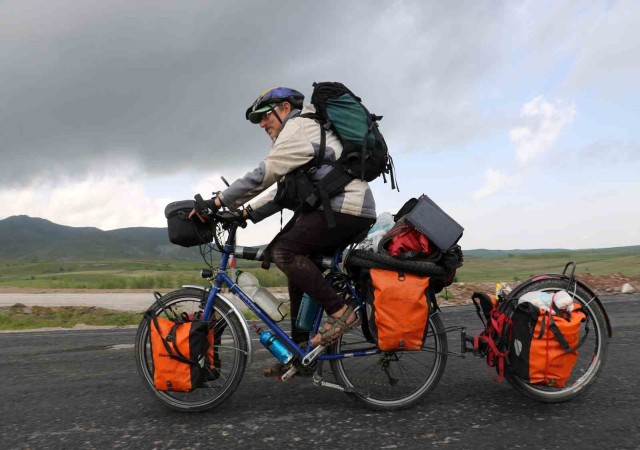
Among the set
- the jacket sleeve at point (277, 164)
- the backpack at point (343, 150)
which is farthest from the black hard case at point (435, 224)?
the jacket sleeve at point (277, 164)

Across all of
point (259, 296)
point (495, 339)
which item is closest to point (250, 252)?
point (259, 296)

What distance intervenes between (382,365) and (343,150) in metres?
1.73

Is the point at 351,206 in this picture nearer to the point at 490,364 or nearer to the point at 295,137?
the point at 295,137

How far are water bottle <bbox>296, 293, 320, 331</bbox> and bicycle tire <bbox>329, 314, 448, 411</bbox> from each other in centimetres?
29

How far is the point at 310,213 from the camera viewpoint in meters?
3.57

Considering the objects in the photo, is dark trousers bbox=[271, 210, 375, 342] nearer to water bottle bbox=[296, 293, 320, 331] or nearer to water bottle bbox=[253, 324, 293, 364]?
water bottle bbox=[296, 293, 320, 331]

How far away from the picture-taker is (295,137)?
345 cm

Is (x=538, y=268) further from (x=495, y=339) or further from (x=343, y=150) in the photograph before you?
(x=343, y=150)

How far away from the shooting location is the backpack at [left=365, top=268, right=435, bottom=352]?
3416 millimetres

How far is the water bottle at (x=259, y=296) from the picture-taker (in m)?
3.80

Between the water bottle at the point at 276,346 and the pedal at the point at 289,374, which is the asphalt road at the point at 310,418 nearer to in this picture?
the pedal at the point at 289,374

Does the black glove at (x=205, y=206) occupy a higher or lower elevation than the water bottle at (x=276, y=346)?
higher

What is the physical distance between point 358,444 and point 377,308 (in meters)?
0.94

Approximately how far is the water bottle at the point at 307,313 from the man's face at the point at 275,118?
1399 mm
